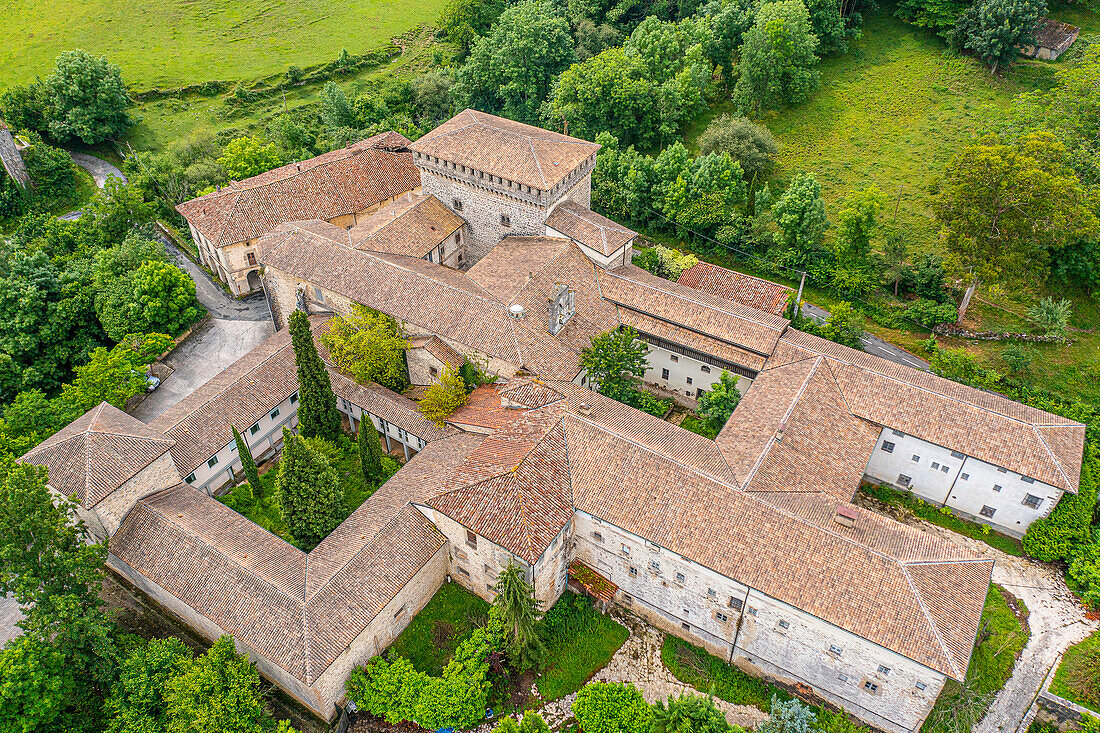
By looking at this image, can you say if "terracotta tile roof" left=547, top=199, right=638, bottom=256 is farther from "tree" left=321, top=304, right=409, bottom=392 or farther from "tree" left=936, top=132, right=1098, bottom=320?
"tree" left=936, top=132, right=1098, bottom=320

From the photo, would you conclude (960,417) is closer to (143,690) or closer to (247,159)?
(143,690)

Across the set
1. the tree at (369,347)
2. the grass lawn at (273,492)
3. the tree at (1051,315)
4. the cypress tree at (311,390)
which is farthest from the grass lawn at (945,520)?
the cypress tree at (311,390)

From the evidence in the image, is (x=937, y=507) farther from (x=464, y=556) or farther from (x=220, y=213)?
(x=220, y=213)

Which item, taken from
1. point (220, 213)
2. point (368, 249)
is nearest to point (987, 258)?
point (368, 249)

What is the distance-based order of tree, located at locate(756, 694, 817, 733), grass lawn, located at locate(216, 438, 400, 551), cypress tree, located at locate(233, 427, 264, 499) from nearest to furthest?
tree, located at locate(756, 694, 817, 733) < cypress tree, located at locate(233, 427, 264, 499) < grass lawn, located at locate(216, 438, 400, 551)

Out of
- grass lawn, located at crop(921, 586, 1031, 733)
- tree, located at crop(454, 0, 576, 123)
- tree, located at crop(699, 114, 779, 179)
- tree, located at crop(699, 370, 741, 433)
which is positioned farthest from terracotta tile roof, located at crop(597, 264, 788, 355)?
tree, located at crop(454, 0, 576, 123)

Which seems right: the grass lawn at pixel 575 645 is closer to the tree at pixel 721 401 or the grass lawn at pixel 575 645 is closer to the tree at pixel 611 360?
the tree at pixel 611 360

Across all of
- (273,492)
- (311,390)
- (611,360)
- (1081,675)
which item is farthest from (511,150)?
(1081,675)
